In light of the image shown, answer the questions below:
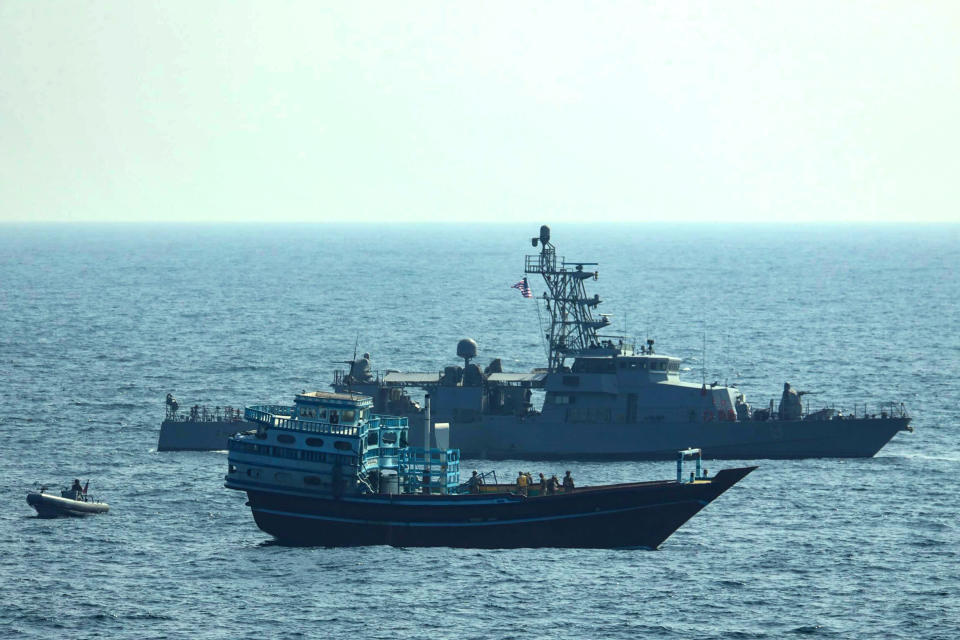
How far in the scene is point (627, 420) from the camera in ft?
298

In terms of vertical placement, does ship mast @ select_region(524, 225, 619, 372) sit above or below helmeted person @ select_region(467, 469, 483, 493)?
Answer: above

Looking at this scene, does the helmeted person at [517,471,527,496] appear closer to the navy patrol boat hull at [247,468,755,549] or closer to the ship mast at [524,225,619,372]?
the navy patrol boat hull at [247,468,755,549]

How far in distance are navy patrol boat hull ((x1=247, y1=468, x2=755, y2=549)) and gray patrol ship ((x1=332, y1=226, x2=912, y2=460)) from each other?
19.8 meters

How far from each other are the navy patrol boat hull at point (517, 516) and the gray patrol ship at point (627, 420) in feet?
65.1

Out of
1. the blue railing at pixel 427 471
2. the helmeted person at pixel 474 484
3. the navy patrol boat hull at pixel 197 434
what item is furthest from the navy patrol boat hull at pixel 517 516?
the navy patrol boat hull at pixel 197 434

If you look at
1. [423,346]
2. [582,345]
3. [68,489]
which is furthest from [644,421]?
[423,346]

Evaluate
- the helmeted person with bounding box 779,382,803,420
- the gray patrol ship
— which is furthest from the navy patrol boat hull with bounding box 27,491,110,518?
the helmeted person with bounding box 779,382,803,420

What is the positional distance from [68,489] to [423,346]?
2566 inches

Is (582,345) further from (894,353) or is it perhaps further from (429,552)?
(894,353)

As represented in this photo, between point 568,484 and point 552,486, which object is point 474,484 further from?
point 568,484

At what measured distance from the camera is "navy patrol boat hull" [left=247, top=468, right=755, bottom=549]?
228 feet

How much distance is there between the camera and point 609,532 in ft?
230

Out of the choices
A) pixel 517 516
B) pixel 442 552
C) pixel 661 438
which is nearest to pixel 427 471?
pixel 442 552

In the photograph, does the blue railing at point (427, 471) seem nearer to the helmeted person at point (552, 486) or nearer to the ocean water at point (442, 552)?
the ocean water at point (442, 552)
